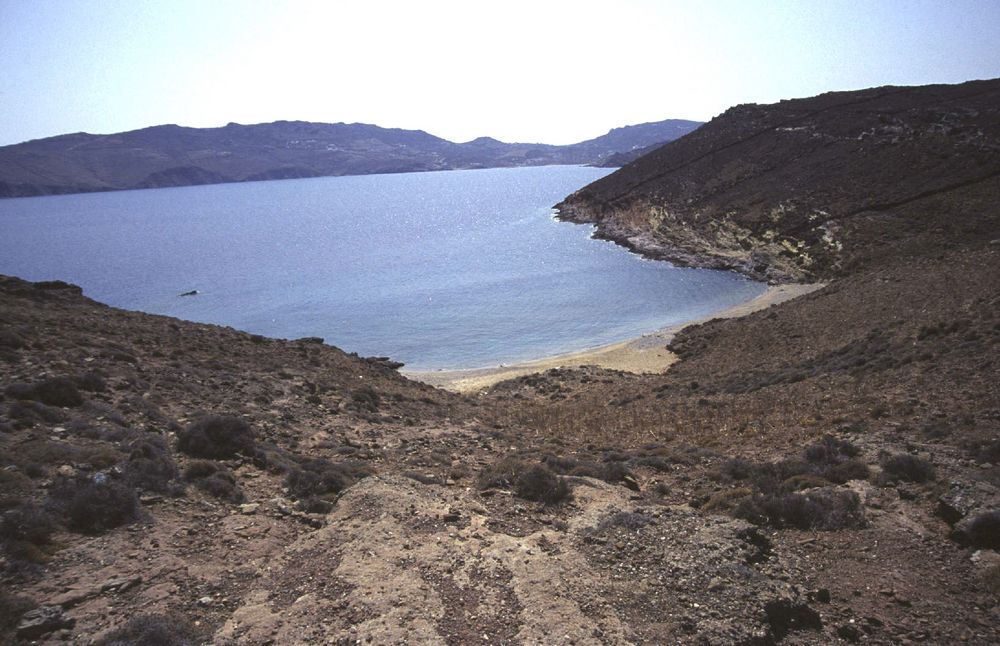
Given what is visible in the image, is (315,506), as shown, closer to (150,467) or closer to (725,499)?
(150,467)

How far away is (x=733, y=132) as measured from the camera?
81.7 m

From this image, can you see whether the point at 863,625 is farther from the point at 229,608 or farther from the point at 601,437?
the point at 601,437

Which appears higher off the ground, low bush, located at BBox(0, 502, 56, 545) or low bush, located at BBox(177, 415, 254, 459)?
low bush, located at BBox(0, 502, 56, 545)

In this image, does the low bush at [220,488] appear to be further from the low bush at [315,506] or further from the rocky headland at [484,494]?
the low bush at [315,506]

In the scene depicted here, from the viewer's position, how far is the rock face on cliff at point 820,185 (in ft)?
153

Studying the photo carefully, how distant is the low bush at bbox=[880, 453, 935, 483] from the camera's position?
9.52 metres

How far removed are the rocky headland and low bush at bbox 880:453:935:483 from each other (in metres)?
0.04

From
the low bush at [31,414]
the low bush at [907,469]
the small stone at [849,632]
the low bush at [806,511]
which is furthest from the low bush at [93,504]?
the low bush at [907,469]

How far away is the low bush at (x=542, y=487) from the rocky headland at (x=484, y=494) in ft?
0.17

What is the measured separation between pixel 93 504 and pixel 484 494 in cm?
575

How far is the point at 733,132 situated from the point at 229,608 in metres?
88.1

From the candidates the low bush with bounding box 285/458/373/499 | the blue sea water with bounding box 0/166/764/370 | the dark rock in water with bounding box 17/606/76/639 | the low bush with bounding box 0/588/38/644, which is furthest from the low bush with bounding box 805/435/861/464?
the blue sea water with bounding box 0/166/764/370

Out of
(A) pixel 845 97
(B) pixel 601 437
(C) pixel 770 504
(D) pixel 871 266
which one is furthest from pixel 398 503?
(A) pixel 845 97

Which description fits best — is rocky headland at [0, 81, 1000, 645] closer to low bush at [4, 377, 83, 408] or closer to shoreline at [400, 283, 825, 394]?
low bush at [4, 377, 83, 408]
